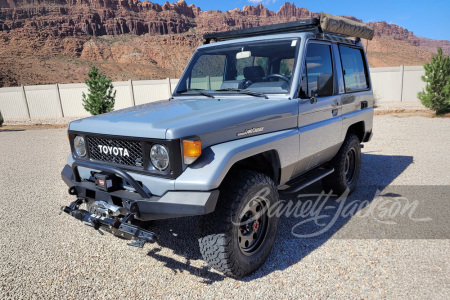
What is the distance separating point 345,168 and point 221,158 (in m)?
3.07

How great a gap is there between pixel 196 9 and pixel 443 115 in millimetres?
111817

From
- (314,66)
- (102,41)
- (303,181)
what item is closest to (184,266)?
(303,181)

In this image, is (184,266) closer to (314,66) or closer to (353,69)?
(314,66)

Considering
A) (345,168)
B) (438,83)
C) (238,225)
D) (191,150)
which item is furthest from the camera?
(438,83)

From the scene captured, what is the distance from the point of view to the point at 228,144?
2.56m

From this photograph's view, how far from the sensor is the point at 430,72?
45.3 feet

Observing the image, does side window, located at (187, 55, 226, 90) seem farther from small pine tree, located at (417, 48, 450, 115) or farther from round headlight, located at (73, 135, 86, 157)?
small pine tree, located at (417, 48, 450, 115)

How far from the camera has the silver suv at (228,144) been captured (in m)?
2.37

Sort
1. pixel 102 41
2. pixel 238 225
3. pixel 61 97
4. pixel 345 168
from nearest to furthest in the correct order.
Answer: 1. pixel 238 225
2. pixel 345 168
3. pixel 61 97
4. pixel 102 41

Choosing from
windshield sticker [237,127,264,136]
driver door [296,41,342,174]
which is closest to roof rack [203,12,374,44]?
driver door [296,41,342,174]

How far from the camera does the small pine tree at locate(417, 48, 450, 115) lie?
44.2 ft

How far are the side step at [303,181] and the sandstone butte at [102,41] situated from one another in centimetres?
4761

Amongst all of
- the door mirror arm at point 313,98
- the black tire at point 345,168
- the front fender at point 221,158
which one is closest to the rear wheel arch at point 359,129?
the black tire at point 345,168

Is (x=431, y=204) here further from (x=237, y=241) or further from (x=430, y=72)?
(x=430, y=72)
